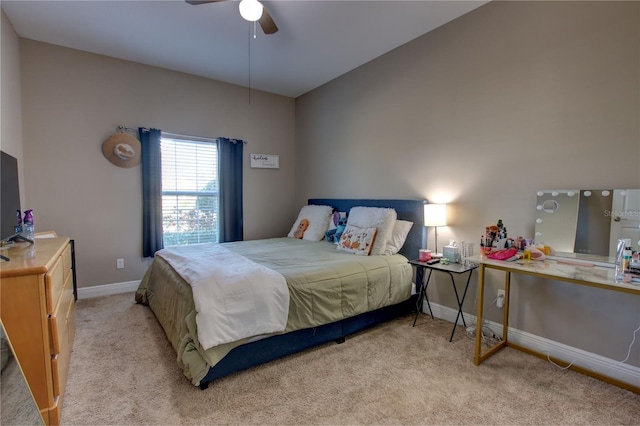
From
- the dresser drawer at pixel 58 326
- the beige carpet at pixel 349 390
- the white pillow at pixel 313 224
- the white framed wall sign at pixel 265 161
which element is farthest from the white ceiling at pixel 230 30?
the beige carpet at pixel 349 390

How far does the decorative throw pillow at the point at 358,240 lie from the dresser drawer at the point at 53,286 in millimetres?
2200

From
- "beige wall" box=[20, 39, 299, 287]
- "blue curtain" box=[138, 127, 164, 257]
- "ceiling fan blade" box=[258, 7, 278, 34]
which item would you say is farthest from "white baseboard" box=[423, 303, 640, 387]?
"beige wall" box=[20, 39, 299, 287]

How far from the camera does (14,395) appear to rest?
1.28m

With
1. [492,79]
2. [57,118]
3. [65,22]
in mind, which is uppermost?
[65,22]

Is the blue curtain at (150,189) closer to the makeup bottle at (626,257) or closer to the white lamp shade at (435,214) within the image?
the white lamp shade at (435,214)

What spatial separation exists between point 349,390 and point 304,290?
2.23 ft

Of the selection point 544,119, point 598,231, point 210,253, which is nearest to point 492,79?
point 544,119

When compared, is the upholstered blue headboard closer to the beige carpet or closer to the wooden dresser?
the beige carpet

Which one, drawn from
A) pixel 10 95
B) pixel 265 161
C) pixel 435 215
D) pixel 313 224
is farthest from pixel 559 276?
pixel 10 95

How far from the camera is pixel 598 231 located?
6.50 feet

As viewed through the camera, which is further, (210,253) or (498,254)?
(210,253)

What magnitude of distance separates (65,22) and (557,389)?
4.82m

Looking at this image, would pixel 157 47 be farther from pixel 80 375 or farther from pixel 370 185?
pixel 80 375

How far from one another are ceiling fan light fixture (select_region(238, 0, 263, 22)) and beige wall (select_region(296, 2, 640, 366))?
5.36 feet
